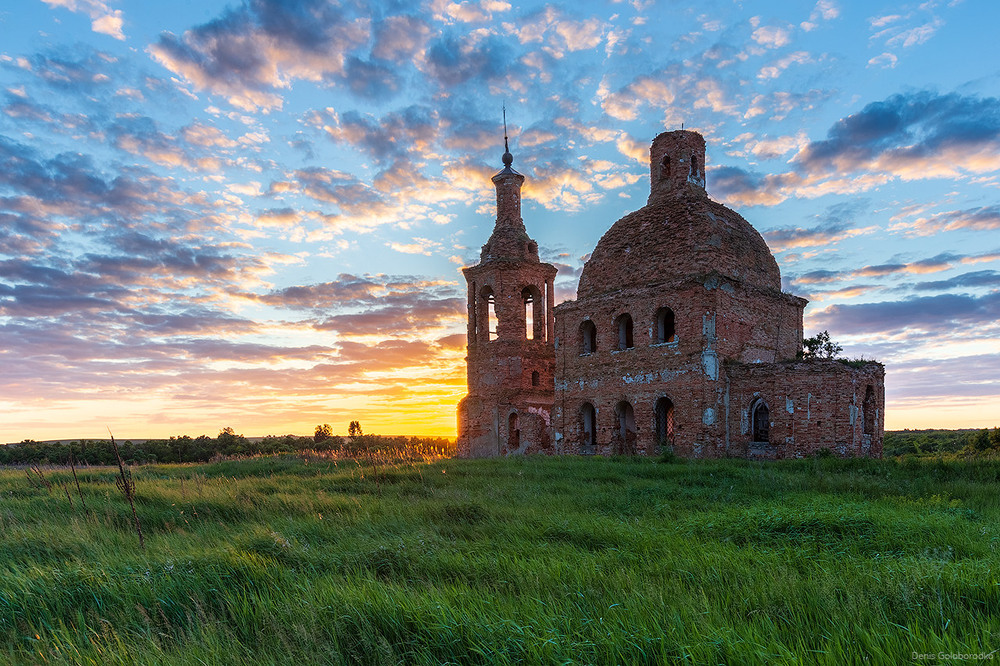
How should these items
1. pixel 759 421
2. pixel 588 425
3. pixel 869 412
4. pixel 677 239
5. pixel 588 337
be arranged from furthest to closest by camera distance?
pixel 588 337 → pixel 588 425 → pixel 677 239 → pixel 759 421 → pixel 869 412

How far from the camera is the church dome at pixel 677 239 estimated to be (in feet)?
63.4

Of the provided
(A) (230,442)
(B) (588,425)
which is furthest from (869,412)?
(A) (230,442)

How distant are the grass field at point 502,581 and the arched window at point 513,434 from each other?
15.4 metres

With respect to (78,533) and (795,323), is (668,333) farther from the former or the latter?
(78,533)

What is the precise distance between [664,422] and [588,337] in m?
4.54

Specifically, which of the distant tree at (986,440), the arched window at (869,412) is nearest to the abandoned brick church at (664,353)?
the arched window at (869,412)

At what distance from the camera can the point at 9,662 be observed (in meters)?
3.64

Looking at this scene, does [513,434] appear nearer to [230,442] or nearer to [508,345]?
[508,345]

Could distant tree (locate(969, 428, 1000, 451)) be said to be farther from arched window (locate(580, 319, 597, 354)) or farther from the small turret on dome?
arched window (locate(580, 319, 597, 354))

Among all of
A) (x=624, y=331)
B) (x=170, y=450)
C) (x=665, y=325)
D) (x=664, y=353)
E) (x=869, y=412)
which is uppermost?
(x=665, y=325)

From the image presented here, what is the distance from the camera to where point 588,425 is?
21.9m

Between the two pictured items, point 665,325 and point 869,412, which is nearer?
point 869,412

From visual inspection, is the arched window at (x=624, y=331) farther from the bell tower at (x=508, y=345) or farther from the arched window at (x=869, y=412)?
the arched window at (x=869, y=412)

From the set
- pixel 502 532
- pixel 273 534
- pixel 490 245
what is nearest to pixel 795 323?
pixel 490 245
